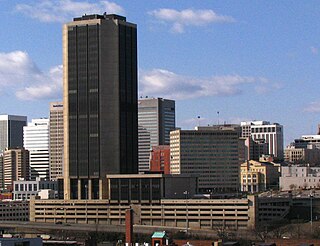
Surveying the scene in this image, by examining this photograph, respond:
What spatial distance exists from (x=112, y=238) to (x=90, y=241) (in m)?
45.1

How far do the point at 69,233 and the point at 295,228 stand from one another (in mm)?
49102

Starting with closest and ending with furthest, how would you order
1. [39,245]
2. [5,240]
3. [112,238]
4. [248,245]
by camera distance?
1. [5,240]
2. [39,245]
3. [248,245]
4. [112,238]

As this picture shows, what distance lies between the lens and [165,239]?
379 feet

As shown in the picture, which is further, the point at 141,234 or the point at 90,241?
the point at 141,234

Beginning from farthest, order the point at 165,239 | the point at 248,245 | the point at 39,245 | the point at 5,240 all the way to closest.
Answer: the point at 248,245, the point at 165,239, the point at 39,245, the point at 5,240

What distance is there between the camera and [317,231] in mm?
172500

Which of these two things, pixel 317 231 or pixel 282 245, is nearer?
pixel 282 245

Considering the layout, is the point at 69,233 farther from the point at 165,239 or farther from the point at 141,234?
the point at 165,239

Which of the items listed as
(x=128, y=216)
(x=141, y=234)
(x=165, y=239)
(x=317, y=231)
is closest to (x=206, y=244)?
(x=165, y=239)

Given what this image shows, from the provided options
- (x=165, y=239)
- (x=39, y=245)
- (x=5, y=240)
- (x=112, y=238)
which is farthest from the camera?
(x=112, y=238)

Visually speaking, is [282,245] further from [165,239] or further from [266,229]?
[266,229]

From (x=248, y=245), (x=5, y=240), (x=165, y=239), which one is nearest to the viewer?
(x=5, y=240)

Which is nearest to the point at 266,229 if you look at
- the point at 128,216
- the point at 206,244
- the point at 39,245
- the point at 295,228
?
the point at 295,228

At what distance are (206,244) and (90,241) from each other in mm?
15721
